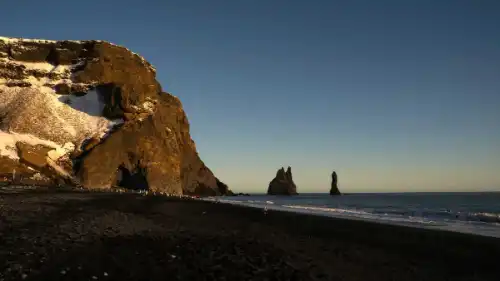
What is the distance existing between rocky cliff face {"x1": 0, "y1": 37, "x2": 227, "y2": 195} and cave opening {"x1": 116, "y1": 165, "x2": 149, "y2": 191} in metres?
0.24

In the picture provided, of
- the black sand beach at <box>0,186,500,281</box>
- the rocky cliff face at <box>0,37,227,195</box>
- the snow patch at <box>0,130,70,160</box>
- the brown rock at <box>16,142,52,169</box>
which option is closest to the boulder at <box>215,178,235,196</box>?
the rocky cliff face at <box>0,37,227,195</box>

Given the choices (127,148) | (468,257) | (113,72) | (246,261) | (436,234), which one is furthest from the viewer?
(113,72)

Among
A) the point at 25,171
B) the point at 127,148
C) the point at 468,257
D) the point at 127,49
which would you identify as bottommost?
the point at 468,257

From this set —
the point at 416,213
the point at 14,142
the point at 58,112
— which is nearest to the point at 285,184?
the point at 58,112

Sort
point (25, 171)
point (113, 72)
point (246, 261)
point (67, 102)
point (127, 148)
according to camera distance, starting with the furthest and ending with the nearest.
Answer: point (113, 72)
point (67, 102)
point (127, 148)
point (25, 171)
point (246, 261)

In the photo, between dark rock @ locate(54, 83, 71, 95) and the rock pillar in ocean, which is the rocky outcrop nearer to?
the rock pillar in ocean

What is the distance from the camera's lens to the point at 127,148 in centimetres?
9262

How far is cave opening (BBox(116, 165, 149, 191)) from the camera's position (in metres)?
92.6

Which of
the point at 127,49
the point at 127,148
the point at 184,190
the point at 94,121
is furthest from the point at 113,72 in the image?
the point at 184,190

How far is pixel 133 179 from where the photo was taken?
93.8 m

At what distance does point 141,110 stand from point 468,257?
314ft

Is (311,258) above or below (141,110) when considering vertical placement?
below

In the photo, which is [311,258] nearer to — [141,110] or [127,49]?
[141,110]

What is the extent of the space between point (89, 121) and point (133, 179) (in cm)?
1951
